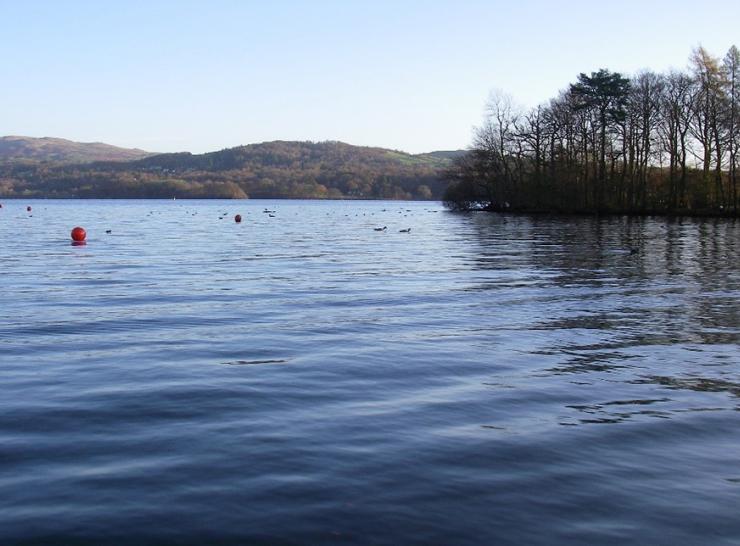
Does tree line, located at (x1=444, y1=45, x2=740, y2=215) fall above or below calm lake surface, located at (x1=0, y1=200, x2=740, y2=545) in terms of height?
above

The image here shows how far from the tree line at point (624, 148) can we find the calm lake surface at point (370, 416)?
6147cm

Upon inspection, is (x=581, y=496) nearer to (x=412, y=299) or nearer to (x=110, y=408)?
(x=110, y=408)

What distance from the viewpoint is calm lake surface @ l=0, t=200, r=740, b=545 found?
6320mm

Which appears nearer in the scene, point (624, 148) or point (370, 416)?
point (370, 416)

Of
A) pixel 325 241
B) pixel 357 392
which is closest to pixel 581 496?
pixel 357 392

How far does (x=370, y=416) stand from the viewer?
31.2 ft

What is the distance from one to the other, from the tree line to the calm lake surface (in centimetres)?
6147

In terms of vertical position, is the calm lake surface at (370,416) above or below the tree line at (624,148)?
below

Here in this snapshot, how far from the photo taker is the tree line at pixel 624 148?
76375 mm

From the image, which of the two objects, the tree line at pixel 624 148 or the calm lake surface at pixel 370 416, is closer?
the calm lake surface at pixel 370 416

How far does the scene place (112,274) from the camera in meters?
27.2

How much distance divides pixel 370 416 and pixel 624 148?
83616 mm

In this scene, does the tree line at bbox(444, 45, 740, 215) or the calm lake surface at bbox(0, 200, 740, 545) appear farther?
the tree line at bbox(444, 45, 740, 215)

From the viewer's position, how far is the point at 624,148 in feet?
284
